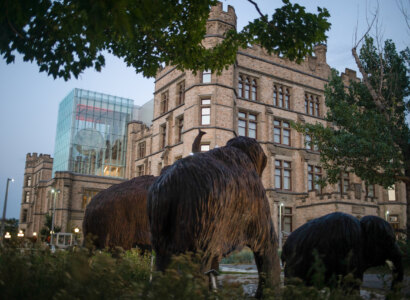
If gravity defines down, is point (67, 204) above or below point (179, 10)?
below

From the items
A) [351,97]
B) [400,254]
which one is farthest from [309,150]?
[400,254]

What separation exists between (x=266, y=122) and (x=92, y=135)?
2343cm

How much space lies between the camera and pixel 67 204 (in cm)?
3347

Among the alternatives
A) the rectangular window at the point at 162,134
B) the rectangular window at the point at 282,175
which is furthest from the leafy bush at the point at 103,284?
the rectangular window at the point at 162,134

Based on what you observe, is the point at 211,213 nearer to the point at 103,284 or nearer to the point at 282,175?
the point at 103,284

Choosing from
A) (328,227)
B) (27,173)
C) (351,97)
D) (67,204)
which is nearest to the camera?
(328,227)

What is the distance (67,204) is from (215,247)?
33.5m

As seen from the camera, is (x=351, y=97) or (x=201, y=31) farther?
(x=351, y=97)

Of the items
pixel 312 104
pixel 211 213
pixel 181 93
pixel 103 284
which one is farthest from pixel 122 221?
pixel 312 104

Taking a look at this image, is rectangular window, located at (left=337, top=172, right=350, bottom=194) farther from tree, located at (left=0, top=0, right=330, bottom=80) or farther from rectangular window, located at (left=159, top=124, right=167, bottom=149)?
tree, located at (left=0, top=0, right=330, bottom=80)

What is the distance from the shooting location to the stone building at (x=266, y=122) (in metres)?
24.0

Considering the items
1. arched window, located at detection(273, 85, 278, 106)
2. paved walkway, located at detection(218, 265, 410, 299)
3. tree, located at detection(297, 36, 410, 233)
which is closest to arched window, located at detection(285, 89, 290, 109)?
arched window, located at detection(273, 85, 278, 106)

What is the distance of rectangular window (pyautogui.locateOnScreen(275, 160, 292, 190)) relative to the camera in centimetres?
2671

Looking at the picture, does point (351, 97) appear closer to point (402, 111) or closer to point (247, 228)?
point (402, 111)
